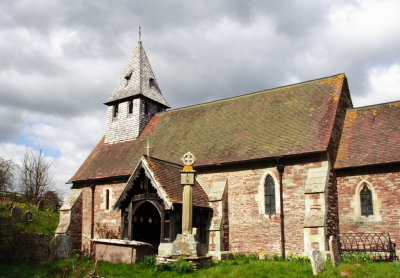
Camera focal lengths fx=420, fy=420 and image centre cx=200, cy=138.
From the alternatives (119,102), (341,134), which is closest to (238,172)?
(341,134)

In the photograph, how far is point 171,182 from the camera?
747 inches

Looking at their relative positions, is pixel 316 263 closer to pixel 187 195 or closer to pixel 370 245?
pixel 370 245

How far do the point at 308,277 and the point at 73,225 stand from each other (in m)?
16.8

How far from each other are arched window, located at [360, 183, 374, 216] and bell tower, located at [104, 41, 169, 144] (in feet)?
50.0

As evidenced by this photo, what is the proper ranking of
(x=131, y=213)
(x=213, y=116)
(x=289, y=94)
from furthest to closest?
1. (x=213, y=116)
2. (x=289, y=94)
3. (x=131, y=213)

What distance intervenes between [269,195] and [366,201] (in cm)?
424

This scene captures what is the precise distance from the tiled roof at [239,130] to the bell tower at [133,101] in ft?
2.70

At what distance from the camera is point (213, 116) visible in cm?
2600

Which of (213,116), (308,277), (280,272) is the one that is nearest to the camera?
(308,277)

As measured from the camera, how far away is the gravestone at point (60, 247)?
1799 cm

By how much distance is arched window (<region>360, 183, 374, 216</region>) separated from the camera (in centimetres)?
1830

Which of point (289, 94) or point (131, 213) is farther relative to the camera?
point (289, 94)

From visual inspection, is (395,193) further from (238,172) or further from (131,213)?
(131,213)

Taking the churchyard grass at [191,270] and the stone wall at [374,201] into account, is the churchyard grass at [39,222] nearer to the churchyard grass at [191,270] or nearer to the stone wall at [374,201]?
the churchyard grass at [191,270]
